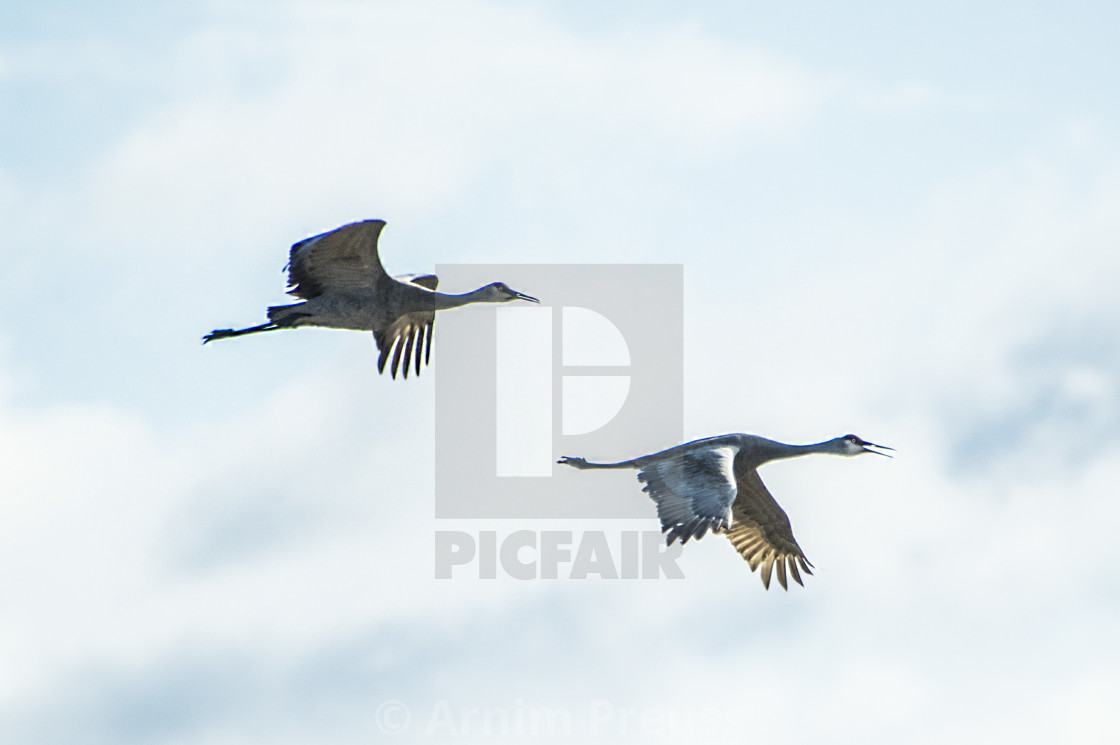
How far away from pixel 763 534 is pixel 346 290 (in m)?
6.66

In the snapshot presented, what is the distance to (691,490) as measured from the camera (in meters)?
17.7

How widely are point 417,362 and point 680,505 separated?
5.89m

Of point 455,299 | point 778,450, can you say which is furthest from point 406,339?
point 778,450

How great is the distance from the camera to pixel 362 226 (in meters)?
18.9

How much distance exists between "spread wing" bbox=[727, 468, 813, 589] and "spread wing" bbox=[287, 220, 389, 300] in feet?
18.9

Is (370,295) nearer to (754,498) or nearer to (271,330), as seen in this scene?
(271,330)

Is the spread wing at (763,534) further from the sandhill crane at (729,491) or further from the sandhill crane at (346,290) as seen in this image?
the sandhill crane at (346,290)

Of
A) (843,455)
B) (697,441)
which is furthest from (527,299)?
(843,455)

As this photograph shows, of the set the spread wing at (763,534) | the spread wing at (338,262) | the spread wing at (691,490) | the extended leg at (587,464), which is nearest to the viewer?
the spread wing at (691,490)

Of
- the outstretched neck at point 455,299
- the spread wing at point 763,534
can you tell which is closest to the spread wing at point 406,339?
the outstretched neck at point 455,299

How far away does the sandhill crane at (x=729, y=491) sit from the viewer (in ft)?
56.7

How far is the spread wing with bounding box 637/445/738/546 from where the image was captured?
56.0 ft

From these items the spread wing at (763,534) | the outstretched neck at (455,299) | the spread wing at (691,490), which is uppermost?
the outstretched neck at (455,299)

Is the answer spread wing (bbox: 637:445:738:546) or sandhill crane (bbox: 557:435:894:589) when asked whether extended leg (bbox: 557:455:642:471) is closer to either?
sandhill crane (bbox: 557:435:894:589)
